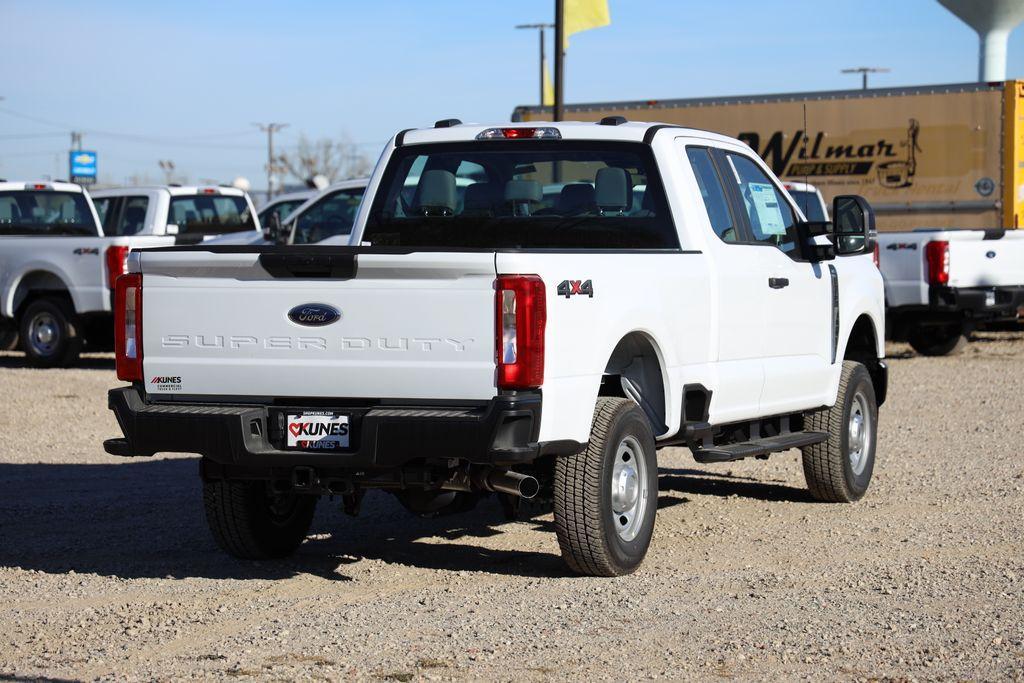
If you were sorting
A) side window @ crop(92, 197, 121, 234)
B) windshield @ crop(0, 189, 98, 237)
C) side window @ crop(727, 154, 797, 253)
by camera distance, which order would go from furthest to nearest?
side window @ crop(92, 197, 121, 234), windshield @ crop(0, 189, 98, 237), side window @ crop(727, 154, 797, 253)

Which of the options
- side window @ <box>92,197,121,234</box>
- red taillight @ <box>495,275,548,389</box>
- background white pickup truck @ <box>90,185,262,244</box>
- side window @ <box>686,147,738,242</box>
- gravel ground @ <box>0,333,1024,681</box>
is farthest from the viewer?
side window @ <box>92,197,121,234</box>

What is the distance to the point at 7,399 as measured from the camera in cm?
1524

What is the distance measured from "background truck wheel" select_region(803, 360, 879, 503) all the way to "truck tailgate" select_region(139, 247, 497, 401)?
11.4 feet

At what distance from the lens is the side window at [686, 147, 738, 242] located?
8164 mm

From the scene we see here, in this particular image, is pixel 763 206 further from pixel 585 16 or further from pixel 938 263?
pixel 585 16

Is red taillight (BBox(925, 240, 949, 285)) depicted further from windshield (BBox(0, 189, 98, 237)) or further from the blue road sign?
the blue road sign

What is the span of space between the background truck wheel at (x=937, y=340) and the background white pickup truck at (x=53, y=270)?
10242 millimetres

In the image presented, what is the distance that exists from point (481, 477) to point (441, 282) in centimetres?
88

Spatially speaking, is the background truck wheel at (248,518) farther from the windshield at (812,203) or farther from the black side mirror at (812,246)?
the windshield at (812,203)

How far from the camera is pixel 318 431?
665cm

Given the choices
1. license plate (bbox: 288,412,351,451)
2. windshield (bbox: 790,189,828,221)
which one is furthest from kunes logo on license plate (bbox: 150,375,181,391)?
windshield (bbox: 790,189,828,221)

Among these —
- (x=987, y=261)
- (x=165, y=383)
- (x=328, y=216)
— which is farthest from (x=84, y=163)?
(x=165, y=383)

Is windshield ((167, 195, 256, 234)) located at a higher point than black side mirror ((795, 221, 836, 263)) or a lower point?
higher

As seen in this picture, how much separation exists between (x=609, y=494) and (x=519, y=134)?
A: 7.41ft
